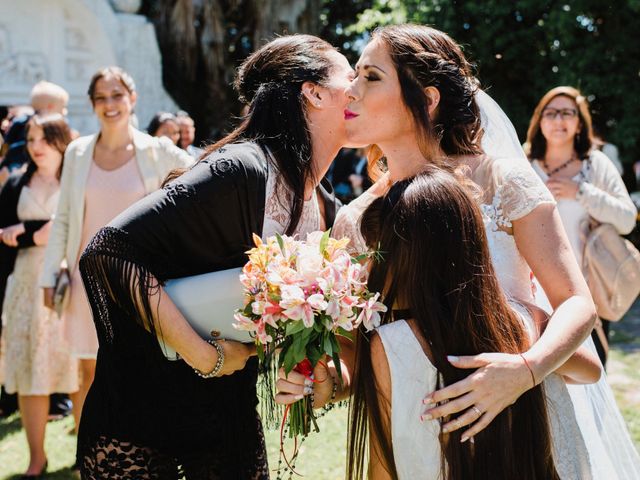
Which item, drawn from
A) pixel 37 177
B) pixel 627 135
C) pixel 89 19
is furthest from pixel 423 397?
pixel 627 135

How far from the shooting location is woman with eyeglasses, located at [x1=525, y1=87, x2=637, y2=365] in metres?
5.62

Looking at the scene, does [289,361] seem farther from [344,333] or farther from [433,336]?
[433,336]

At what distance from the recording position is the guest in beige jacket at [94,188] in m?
4.79

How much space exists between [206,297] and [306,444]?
3.42 metres

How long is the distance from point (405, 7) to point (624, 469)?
43.2ft

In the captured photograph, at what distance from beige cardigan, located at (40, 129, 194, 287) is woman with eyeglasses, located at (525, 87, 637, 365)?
271 centimetres

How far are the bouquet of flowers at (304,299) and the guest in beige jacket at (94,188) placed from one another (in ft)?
8.79

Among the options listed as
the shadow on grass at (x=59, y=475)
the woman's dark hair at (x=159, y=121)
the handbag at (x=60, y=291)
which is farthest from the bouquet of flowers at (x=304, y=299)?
the woman's dark hair at (x=159, y=121)

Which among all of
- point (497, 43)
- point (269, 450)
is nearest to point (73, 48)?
point (497, 43)

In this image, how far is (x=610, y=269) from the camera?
5578 mm

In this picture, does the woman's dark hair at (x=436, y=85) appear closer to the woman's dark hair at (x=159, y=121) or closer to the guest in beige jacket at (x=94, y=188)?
the guest in beige jacket at (x=94, y=188)

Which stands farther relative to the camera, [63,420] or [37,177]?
[63,420]

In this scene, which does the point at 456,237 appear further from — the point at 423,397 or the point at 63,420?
the point at 63,420

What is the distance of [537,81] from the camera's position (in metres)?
14.1
